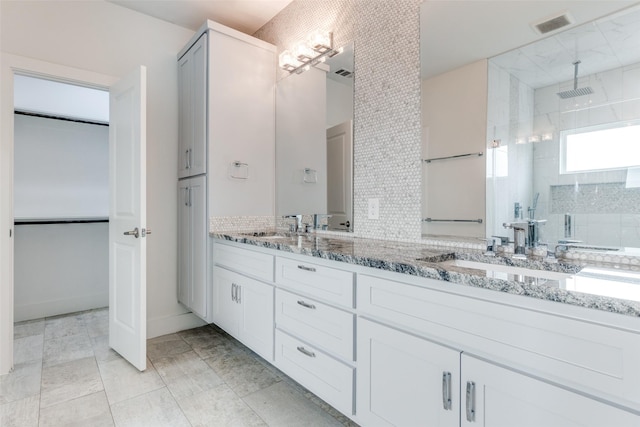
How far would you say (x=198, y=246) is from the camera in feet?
8.60

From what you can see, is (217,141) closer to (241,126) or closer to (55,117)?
(241,126)

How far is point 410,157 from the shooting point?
187 centimetres

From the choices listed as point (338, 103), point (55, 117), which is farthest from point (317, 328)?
point (55, 117)

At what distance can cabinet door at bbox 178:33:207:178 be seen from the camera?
2.54 metres

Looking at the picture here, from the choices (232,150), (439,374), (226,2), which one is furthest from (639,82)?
(226,2)

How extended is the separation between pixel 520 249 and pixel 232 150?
200 centimetres

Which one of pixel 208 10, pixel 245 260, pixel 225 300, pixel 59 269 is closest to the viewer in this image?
pixel 245 260

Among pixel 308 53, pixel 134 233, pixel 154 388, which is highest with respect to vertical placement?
pixel 308 53

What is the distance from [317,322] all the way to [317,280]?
20 cm

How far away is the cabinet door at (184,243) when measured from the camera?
277 cm

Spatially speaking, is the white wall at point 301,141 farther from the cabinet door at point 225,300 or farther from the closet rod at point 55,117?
the closet rod at point 55,117

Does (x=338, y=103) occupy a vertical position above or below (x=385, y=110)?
above

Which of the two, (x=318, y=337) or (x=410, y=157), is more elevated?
(x=410, y=157)

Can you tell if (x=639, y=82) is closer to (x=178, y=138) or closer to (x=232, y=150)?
(x=232, y=150)
